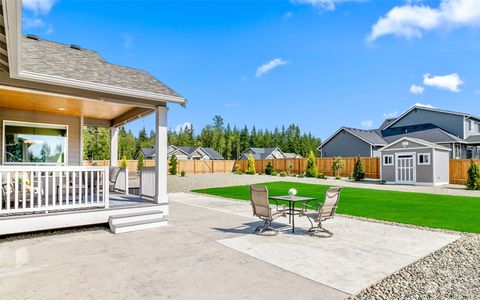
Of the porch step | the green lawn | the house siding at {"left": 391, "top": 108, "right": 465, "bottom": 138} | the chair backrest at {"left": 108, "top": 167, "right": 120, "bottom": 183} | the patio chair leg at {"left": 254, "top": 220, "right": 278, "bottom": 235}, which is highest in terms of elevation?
the house siding at {"left": 391, "top": 108, "right": 465, "bottom": 138}

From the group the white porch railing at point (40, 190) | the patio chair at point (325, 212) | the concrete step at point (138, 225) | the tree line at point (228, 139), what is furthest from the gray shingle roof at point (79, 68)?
the tree line at point (228, 139)

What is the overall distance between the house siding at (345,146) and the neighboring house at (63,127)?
85.9ft

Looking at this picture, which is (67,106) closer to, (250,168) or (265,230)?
(265,230)

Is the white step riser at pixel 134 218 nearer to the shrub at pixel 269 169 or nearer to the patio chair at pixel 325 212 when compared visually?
the patio chair at pixel 325 212

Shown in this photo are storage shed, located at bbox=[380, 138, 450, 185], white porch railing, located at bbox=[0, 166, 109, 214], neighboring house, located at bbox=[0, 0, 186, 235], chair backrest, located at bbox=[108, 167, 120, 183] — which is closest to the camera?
white porch railing, located at bbox=[0, 166, 109, 214]

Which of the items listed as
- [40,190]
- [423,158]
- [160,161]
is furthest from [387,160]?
[40,190]

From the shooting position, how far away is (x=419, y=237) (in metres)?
5.90

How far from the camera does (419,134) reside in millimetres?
28031

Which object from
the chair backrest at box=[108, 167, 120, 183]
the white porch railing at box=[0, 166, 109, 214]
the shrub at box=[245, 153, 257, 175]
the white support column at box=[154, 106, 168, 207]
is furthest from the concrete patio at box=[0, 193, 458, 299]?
the shrub at box=[245, 153, 257, 175]

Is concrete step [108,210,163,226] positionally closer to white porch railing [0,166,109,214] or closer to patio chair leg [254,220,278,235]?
white porch railing [0,166,109,214]

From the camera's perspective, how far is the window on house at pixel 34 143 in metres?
8.28

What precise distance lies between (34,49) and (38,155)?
10.5 feet

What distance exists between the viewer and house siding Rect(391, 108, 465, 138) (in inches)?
1053

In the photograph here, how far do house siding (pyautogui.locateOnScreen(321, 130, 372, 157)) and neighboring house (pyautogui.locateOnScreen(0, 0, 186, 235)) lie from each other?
26.2 meters
